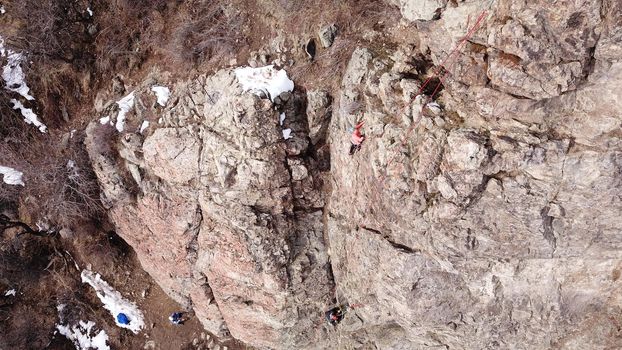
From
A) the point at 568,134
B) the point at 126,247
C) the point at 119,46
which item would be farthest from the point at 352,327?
the point at 119,46

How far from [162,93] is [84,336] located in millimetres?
9054

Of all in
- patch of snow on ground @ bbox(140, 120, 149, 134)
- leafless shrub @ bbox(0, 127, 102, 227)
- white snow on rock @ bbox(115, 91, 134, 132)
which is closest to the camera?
patch of snow on ground @ bbox(140, 120, 149, 134)

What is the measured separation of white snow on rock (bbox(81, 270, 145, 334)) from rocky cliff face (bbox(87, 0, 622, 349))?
262 cm

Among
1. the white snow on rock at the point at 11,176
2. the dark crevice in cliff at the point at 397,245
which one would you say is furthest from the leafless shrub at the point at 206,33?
the white snow on rock at the point at 11,176

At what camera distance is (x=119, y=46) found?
11.2 m

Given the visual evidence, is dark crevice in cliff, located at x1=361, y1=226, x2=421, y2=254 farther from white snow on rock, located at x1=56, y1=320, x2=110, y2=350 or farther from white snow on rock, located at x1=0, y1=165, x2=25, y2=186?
white snow on rock, located at x1=0, y1=165, x2=25, y2=186

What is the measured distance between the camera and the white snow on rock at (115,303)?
45.1ft

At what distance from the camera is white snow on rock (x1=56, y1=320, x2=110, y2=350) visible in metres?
13.8

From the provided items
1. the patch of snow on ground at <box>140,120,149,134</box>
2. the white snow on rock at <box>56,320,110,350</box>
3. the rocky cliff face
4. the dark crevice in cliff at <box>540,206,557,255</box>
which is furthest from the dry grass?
the dark crevice in cliff at <box>540,206,557,255</box>

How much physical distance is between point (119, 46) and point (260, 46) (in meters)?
4.27

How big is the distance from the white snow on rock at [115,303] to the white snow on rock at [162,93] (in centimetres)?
706

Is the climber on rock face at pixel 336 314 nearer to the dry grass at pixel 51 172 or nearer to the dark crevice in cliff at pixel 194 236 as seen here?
the dark crevice in cliff at pixel 194 236

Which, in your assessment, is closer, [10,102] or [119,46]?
[119,46]

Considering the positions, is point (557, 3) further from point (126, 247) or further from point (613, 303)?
point (126, 247)
